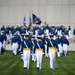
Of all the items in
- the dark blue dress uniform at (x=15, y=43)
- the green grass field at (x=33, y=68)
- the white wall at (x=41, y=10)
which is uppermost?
the white wall at (x=41, y=10)

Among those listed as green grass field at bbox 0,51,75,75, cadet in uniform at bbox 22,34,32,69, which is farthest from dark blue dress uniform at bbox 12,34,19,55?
cadet in uniform at bbox 22,34,32,69

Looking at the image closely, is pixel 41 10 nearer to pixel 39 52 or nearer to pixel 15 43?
pixel 15 43

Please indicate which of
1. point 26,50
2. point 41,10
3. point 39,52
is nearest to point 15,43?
point 26,50

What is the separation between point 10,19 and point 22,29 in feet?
45.6

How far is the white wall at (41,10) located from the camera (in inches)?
1678

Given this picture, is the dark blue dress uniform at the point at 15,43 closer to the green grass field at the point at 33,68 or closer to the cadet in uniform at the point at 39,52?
the green grass field at the point at 33,68

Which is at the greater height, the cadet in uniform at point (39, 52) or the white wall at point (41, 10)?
the white wall at point (41, 10)

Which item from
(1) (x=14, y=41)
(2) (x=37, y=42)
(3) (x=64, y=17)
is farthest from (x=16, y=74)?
(3) (x=64, y=17)

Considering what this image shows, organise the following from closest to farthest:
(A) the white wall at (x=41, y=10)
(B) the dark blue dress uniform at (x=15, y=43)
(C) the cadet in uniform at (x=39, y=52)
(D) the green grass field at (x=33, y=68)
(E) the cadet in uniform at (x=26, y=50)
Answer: (D) the green grass field at (x=33, y=68) → (C) the cadet in uniform at (x=39, y=52) → (E) the cadet in uniform at (x=26, y=50) → (B) the dark blue dress uniform at (x=15, y=43) → (A) the white wall at (x=41, y=10)

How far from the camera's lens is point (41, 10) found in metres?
43.0

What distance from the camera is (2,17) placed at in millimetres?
43500

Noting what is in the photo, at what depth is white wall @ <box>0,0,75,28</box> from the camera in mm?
42625

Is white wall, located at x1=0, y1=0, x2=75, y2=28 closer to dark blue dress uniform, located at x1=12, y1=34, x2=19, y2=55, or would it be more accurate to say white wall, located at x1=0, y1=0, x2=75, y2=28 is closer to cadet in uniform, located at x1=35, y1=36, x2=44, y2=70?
dark blue dress uniform, located at x1=12, y1=34, x2=19, y2=55

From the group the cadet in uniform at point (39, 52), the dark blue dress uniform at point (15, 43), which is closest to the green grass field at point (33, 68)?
the cadet in uniform at point (39, 52)
